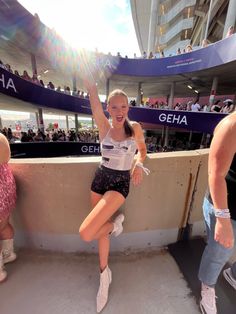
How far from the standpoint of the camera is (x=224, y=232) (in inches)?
39.6

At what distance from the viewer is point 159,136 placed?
18.8 meters

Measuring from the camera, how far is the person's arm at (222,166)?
0.88m

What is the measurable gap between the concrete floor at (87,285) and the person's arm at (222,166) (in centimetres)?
73

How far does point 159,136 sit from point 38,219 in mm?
18032

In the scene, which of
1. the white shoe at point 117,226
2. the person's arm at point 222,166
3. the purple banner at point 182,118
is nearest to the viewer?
the person's arm at point 222,166

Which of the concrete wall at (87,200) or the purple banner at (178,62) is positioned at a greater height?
the purple banner at (178,62)

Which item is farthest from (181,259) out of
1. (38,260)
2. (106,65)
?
(106,65)

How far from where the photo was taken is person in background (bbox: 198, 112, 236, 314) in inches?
35.2

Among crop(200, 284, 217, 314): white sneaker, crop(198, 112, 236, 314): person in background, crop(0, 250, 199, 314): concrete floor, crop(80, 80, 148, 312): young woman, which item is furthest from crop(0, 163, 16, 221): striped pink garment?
crop(200, 284, 217, 314): white sneaker

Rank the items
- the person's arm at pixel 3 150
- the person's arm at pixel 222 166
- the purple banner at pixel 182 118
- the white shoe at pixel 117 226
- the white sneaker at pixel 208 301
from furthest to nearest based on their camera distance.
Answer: the purple banner at pixel 182 118 < the white shoe at pixel 117 226 < the person's arm at pixel 3 150 < the white sneaker at pixel 208 301 < the person's arm at pixel 222 166

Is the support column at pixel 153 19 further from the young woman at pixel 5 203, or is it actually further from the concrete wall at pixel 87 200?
the young woman at pixel 5 203

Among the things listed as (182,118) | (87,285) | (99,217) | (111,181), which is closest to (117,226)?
(99,217)

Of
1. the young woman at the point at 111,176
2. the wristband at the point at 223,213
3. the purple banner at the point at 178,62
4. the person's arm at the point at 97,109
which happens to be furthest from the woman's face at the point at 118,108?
the purple banner at the point at 178,62

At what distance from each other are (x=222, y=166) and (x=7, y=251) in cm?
187
